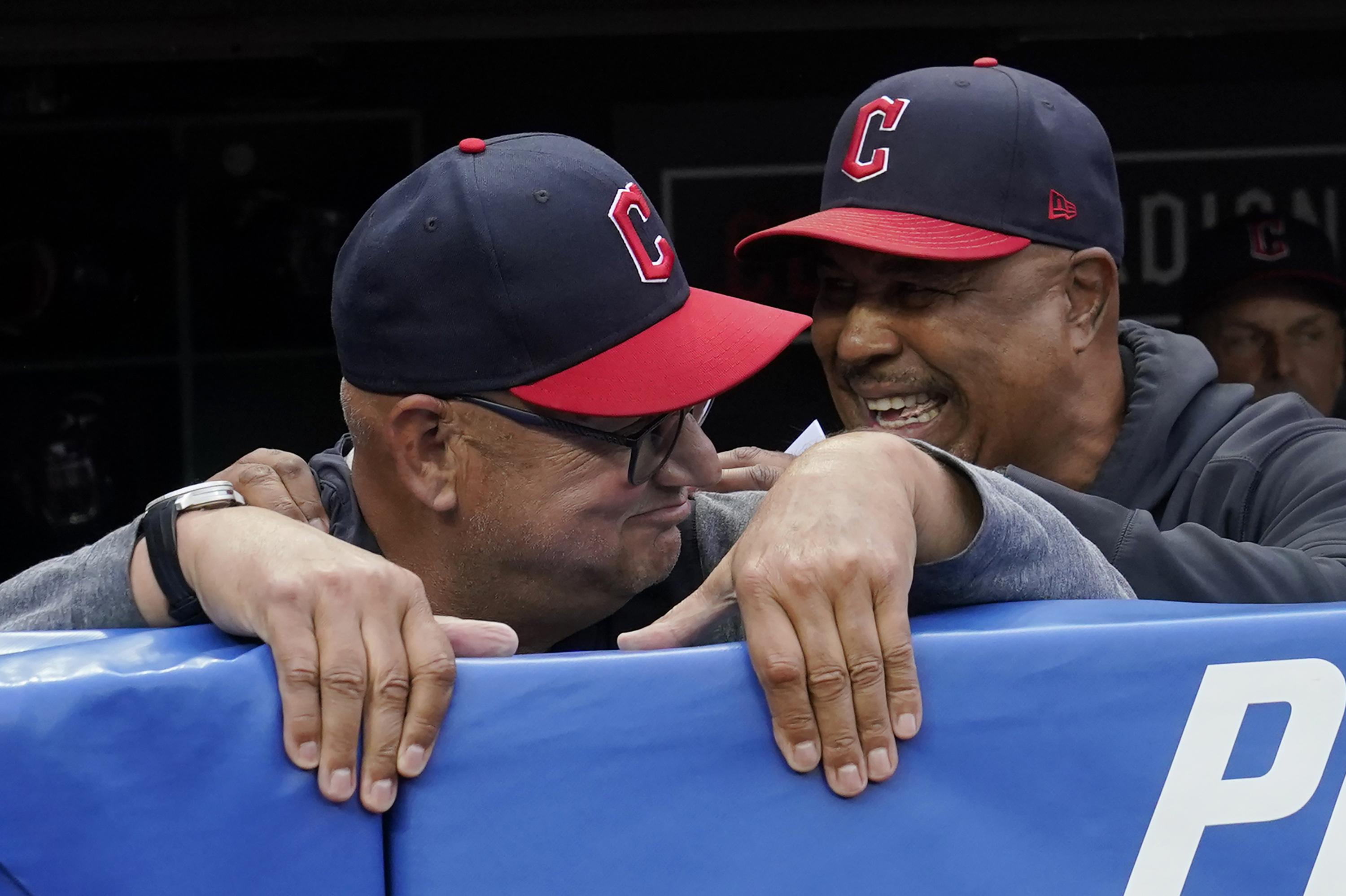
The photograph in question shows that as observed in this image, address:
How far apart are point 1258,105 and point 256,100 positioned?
256cm

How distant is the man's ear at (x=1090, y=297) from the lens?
6.54 feet

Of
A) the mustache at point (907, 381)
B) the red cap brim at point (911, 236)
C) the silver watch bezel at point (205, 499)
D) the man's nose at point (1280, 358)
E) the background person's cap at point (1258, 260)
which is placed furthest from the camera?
the background person's cap at point (1258, 260)

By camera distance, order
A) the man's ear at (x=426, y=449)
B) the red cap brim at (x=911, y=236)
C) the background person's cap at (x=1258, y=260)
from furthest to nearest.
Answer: the background person's cap at (x=1258, y=260) → the red cap brim at (x=911, y=236) → the man's ear at (x=426, y=449)

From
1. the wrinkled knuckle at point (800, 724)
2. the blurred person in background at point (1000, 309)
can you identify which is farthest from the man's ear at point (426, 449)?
the wrinkled knuckle at point (800, 724)

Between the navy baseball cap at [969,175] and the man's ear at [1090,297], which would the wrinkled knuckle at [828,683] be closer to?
the navy baseball cap at [969,175]

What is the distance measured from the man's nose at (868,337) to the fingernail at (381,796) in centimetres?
118

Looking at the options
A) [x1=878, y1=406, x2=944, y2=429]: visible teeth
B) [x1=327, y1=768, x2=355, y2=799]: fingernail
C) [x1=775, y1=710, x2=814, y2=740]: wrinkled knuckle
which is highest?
[x1=775, y1=710, x2=814, y2=740]: wrinkled knuckle

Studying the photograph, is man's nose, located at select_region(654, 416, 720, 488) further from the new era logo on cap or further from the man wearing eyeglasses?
the new era logo on cap

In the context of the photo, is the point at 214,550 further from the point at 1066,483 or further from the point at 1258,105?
the point at 1258,105

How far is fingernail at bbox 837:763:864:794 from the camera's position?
94 centimetres

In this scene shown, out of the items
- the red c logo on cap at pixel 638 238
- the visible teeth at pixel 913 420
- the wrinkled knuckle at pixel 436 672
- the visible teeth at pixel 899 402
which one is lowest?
the visible teeth at pixel 913 420

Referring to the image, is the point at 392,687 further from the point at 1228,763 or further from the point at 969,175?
the point at 969,175

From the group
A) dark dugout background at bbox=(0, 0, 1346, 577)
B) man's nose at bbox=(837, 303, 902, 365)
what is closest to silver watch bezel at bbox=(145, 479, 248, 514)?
man's nose at bbox=(837, 303, 902, 365)

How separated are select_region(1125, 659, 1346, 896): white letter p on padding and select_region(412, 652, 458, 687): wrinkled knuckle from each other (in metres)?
0.46
